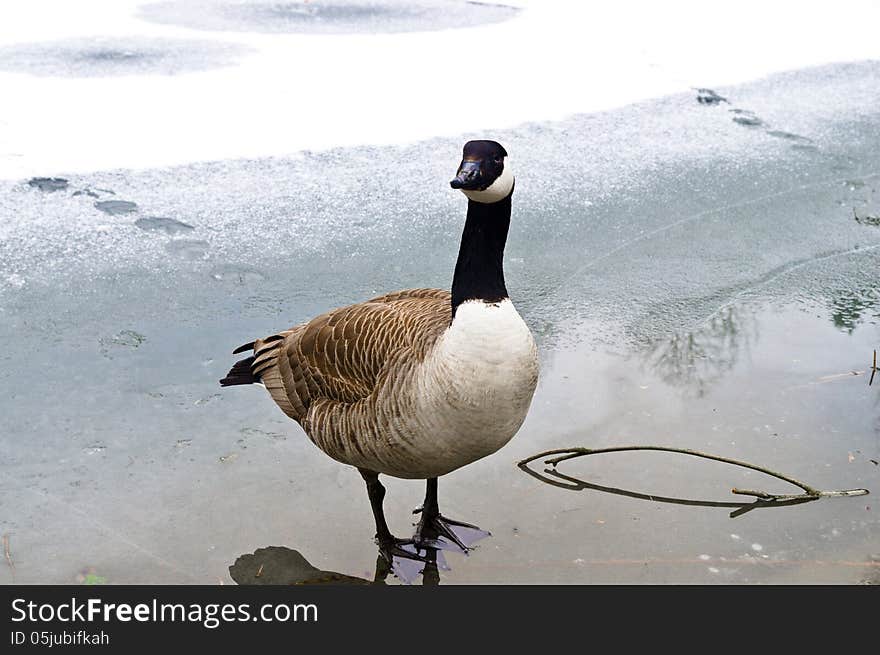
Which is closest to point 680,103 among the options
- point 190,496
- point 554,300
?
point 554,300

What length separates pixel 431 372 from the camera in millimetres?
2834

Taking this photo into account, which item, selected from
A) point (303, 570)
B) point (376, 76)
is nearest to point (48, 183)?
point (376, 76)

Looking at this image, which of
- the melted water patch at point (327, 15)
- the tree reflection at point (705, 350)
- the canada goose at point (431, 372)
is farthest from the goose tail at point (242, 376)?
the melted water patch at point (327, 15)

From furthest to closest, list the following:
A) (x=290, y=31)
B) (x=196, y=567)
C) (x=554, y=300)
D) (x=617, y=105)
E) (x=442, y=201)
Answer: (x=290, y=31) < (x=617, y=105) < (x=442, y=201) < (x=554, y=300) < (x=196, y=567)

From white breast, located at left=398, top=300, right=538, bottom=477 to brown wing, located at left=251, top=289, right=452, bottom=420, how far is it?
129mm

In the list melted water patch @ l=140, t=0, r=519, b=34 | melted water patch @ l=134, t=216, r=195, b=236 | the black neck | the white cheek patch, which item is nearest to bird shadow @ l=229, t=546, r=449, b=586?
the black neck

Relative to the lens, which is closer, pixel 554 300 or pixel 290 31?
pixel 554 300

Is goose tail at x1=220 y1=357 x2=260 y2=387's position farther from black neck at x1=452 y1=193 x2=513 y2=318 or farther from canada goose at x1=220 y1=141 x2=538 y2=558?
black neck at x1=452 y1=193 x2=513 y2=318

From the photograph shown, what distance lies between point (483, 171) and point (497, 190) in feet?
0.33

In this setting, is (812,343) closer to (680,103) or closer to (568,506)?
(568,506)

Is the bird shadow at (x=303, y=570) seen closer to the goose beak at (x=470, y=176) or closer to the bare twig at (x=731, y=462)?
the bare twig at (x=731, y=462)

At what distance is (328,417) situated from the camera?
3168 millimetres

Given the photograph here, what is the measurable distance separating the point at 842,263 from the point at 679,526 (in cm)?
260

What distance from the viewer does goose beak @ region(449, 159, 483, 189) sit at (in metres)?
2.71
